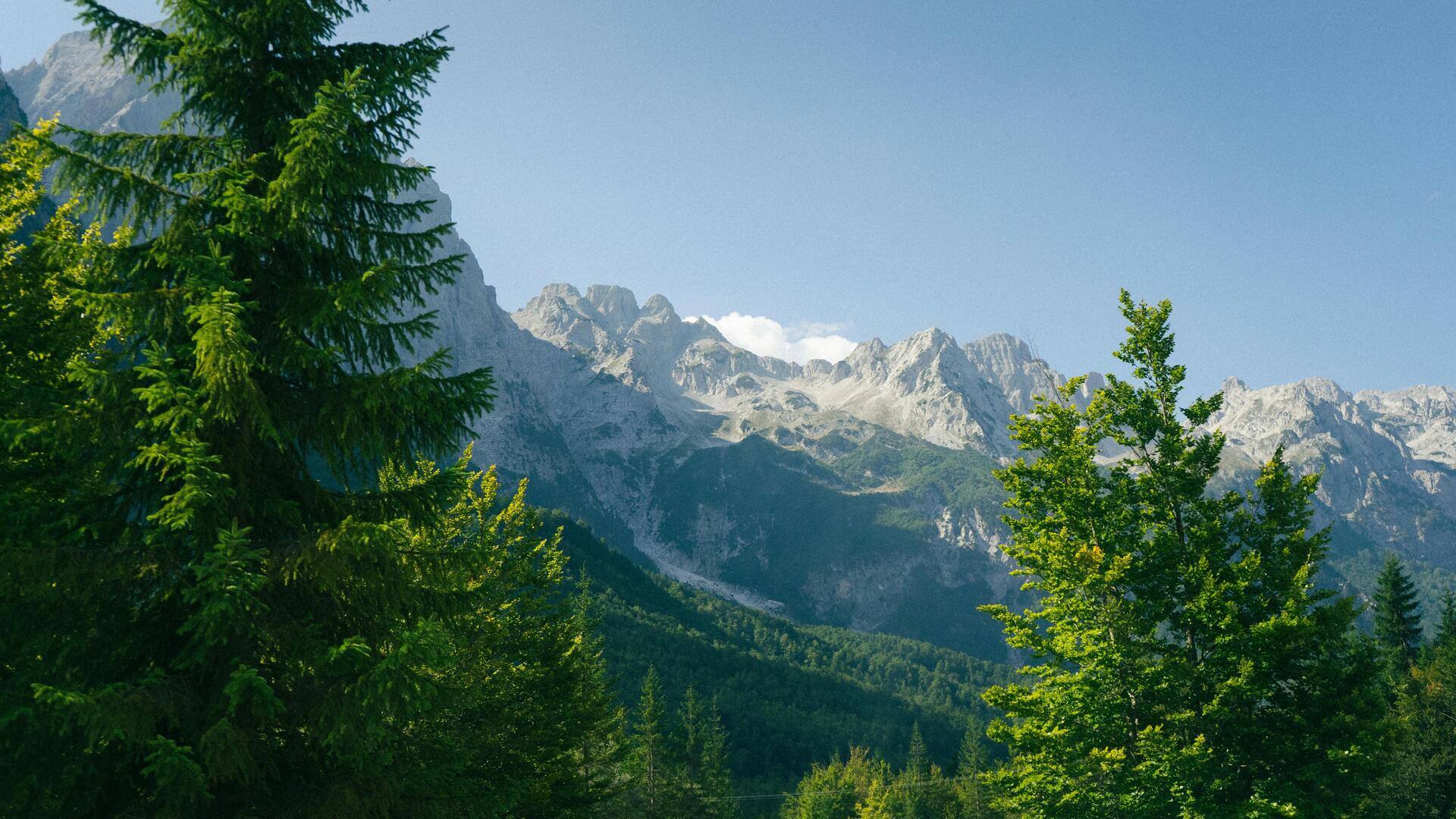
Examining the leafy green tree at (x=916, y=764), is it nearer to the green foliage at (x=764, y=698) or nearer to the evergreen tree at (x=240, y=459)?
the green foliage at (x=764, y=698)

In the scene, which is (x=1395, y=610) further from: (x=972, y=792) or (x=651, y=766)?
(x=651, y=766)

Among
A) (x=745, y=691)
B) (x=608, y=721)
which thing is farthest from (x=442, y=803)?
(x=745, y=691)

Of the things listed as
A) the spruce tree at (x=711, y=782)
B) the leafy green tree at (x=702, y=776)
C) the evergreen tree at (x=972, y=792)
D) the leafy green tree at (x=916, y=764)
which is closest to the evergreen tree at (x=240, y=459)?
the leafy green tree at (x=702, y=776)

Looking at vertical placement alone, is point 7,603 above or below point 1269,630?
below

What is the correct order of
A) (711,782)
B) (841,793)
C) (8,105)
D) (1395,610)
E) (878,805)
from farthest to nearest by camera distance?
(8,105), (841,793), (1395,610), (878,805), (711,782)

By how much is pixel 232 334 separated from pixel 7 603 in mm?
2996

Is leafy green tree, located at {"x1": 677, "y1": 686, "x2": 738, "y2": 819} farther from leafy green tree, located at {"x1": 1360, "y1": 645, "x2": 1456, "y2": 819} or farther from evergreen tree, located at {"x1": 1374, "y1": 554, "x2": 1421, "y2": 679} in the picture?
evergreen tree, located at {"x1": 1374, "y1": 554, "x2": 1421, "y2": 679}

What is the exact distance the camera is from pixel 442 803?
25.6 feet

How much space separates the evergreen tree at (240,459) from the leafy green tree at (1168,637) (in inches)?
462

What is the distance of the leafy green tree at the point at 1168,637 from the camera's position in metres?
14.4

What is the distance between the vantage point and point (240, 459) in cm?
752

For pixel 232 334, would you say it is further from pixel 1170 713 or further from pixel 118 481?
pixel 1170 713

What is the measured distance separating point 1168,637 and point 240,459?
17811 millimetres

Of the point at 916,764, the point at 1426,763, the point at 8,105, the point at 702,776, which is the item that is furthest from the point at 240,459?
the point at 8,105
